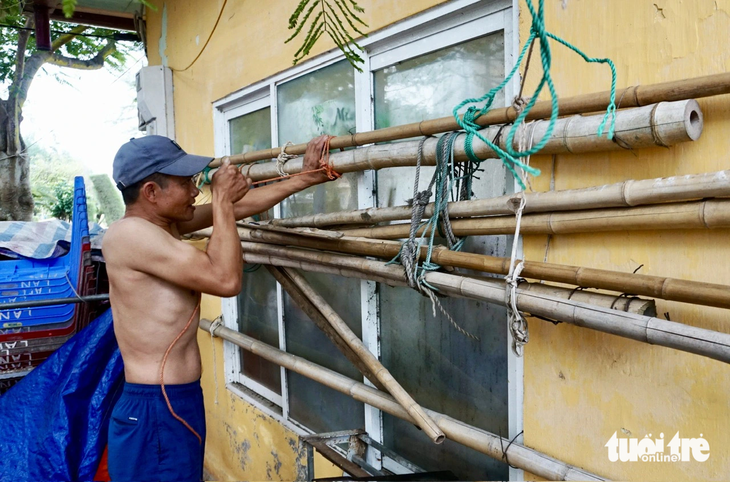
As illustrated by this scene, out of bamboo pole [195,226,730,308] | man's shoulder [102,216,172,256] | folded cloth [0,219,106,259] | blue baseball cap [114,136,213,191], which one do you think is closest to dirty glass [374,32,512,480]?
bamboo pole [195,226,730,308]

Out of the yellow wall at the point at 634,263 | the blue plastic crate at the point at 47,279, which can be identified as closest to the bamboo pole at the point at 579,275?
the yellow wall at the point at 634,263

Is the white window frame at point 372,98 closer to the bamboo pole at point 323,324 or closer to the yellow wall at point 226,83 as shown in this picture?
the yellow wall at point 226,83

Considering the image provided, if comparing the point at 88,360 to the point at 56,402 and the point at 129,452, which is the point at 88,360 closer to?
the point at 56,402

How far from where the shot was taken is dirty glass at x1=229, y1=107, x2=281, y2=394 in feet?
11.3

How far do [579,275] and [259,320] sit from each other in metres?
2.55

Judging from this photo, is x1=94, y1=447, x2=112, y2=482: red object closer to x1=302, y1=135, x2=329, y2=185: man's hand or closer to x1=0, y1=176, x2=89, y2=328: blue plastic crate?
x1=0, y1=176, x2=89, y2=328: blue plastic crate

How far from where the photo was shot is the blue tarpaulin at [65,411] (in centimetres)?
320

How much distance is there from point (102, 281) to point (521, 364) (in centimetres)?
360

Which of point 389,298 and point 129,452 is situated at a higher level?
point 389,298

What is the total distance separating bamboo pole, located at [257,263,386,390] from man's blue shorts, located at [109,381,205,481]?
65cm

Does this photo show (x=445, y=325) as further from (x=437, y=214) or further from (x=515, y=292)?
(x=515, y=292)

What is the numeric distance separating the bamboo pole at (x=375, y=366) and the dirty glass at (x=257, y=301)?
838mm

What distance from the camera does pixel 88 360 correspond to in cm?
342

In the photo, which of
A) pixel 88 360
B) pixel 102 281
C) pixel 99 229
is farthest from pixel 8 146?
pixel 88 360
